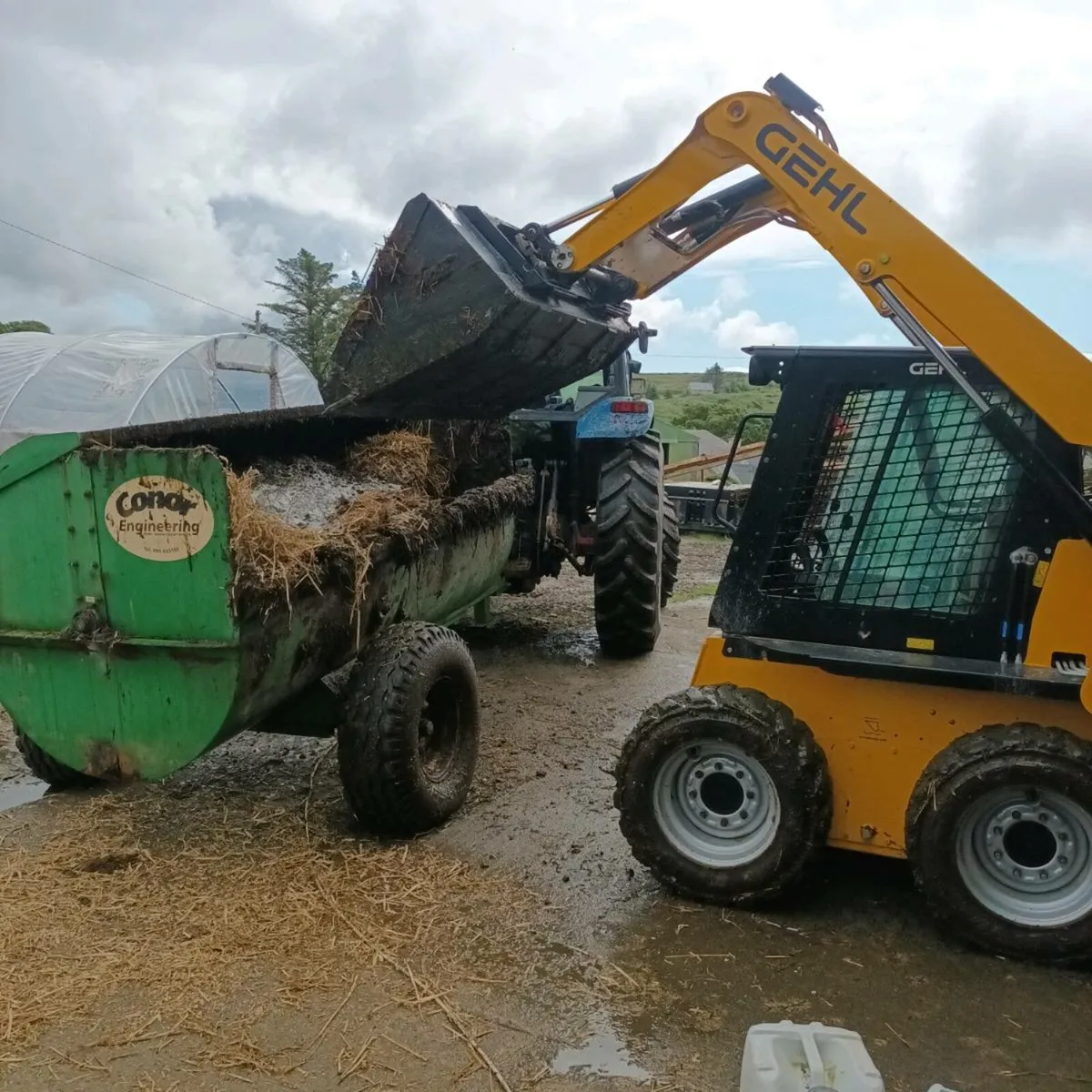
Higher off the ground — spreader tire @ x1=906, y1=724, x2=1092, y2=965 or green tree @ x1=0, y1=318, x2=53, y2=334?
green tree @ x1=0, y1=318, x2=53, y2=334

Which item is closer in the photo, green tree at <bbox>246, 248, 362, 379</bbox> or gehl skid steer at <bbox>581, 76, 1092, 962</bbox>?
gehl skid steer at <bbox>581, 76, 1092, 962</bbox>

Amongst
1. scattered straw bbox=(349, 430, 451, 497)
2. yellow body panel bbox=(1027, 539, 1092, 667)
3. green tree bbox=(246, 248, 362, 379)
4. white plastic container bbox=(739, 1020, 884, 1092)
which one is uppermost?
green tree bbox=(246, 248, 362, 379)

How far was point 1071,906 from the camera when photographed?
3340 millimetres

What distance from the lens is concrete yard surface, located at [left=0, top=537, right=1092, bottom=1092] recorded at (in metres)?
2.85

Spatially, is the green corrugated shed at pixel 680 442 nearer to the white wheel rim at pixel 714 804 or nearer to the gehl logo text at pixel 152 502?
the white wheel rim at pixel 714 804

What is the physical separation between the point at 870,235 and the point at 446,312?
6.34 ft

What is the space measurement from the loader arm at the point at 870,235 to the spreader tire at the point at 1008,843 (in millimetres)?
1030

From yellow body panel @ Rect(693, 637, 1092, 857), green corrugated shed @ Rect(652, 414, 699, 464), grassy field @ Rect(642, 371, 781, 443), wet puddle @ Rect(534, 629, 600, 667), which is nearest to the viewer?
yellow body panel @ Rect(693, 637, 1092, 857)

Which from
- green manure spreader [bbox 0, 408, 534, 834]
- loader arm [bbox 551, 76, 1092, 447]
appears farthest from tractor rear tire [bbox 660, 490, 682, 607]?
loader arm [bbox 551, 76, 1092, 447]

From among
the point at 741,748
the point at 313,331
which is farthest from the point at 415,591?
the point at 313,331

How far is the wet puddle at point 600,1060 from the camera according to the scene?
2820mm

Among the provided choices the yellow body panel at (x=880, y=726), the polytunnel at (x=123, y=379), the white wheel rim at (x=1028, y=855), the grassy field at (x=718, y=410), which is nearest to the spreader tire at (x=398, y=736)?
the yellow body panel at (x=880, y=726)

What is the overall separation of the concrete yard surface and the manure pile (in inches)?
45.8

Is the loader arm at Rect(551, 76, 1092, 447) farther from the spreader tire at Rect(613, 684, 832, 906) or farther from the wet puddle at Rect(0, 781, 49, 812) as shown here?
the wet puddle at Rect(0, 781, 49, 812)
